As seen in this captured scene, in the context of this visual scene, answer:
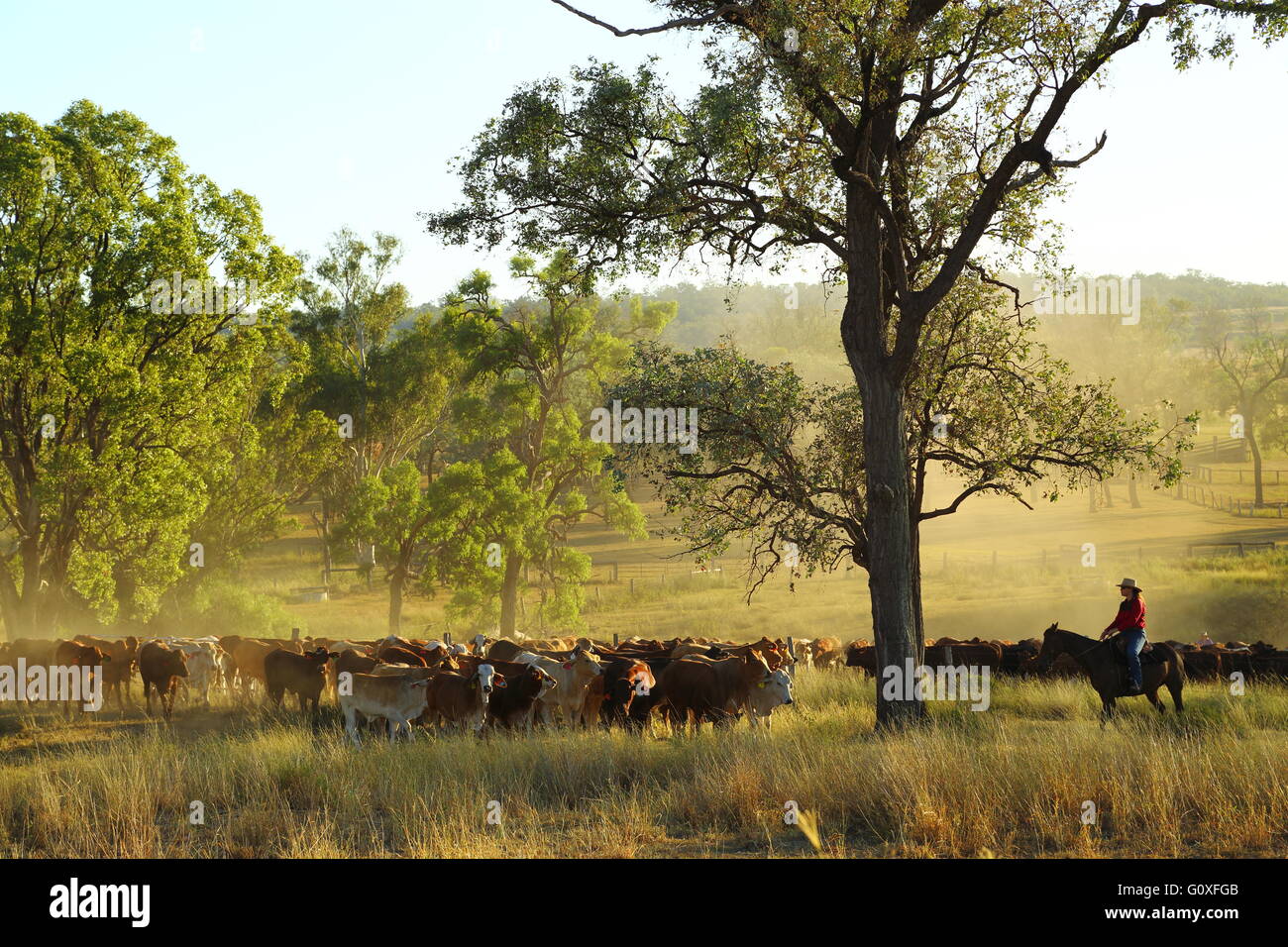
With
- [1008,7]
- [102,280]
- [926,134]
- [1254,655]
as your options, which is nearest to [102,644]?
[102,280]

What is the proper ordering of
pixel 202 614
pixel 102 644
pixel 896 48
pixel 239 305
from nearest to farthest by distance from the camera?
pixel 896 48 < pixel 102 644 < pixel 239 305 < pixel 202 614

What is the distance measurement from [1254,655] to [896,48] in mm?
14342

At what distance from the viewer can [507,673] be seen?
16562 millimetres

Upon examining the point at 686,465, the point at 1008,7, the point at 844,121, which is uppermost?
the point at 1008,7

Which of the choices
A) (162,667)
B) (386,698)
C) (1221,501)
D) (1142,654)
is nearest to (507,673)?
(386,698)

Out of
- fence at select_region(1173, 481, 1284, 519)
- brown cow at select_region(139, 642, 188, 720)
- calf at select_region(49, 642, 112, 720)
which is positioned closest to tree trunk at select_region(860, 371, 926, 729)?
brown cow at select_region(139, 642, 188, 720)

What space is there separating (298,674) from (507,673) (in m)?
4.68

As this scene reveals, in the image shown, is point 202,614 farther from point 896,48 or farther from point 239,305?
point 896,48

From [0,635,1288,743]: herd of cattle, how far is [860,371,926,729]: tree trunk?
67.0 inches

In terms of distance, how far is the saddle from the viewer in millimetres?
15555

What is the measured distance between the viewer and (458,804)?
973cm
